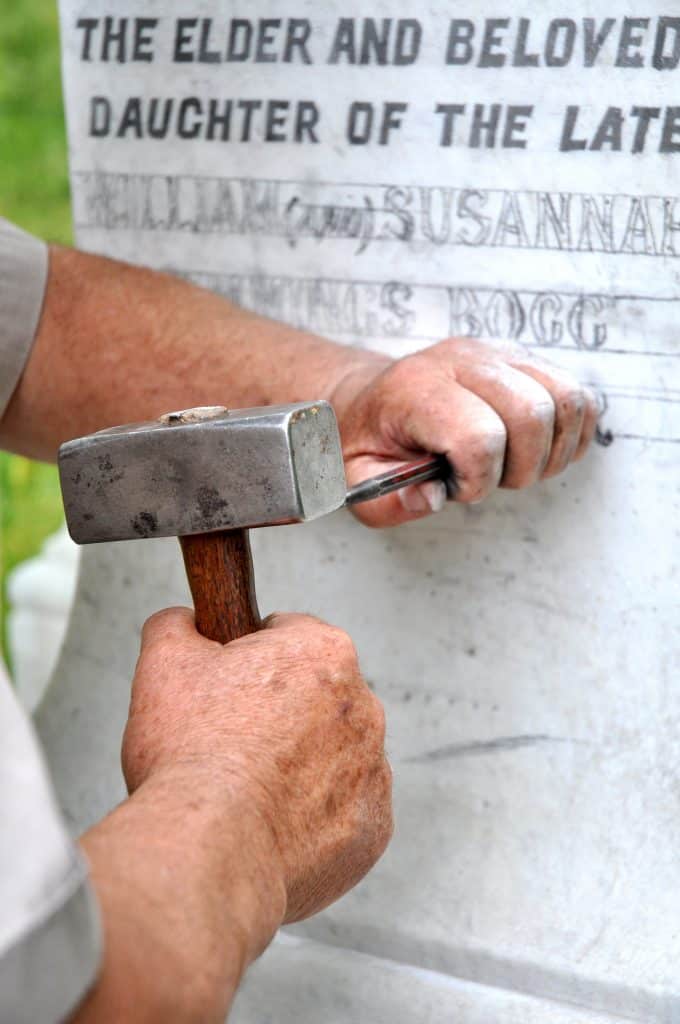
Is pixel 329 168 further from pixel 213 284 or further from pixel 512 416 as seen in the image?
pixel 512 416

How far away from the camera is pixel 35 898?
472 millimetres

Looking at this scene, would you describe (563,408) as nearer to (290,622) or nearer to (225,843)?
(290,622)

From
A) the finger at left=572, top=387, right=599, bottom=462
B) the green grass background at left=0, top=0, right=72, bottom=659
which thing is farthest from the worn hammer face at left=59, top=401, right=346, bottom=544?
the green grass background at left=0, top=0, right=72, bottom=659

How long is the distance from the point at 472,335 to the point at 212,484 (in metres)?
0.35

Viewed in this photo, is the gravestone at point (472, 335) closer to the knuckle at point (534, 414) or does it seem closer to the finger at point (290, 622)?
the knuckle at point (534, 414)

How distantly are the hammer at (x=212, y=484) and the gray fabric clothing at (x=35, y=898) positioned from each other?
229mm

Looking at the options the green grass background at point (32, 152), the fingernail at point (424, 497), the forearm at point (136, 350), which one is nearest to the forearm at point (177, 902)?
the fingernail at point (424, 497)

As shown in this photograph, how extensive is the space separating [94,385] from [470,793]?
1.55 ft

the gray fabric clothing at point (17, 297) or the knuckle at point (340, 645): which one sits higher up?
the gray fabric clothing at point (17, 297)

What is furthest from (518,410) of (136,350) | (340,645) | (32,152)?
(32,152)

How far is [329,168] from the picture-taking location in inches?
39.0

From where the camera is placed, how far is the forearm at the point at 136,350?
1.02m

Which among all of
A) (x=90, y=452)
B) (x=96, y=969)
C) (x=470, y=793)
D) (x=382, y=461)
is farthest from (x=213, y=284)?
(x=96, y=969)

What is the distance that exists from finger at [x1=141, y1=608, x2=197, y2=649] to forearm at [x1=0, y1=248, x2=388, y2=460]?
11.3 inches
